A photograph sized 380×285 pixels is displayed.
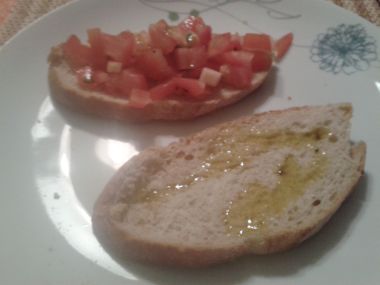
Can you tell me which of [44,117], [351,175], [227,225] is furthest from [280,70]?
[44,117]

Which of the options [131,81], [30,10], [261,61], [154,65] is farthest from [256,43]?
[30,10]

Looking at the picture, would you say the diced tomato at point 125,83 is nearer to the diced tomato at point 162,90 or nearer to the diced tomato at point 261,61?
the diced tomato at point 162,90

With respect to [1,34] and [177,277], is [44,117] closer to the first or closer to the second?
[1,34]

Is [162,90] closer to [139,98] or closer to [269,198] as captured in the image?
[139,98]

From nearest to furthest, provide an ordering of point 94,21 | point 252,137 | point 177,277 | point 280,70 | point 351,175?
point 177,277
point 351,175
point 252,137
point 280,70
point 94,21

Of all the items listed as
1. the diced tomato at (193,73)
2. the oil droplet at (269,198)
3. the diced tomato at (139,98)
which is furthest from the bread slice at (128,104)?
the oil droplet at (269,198)
